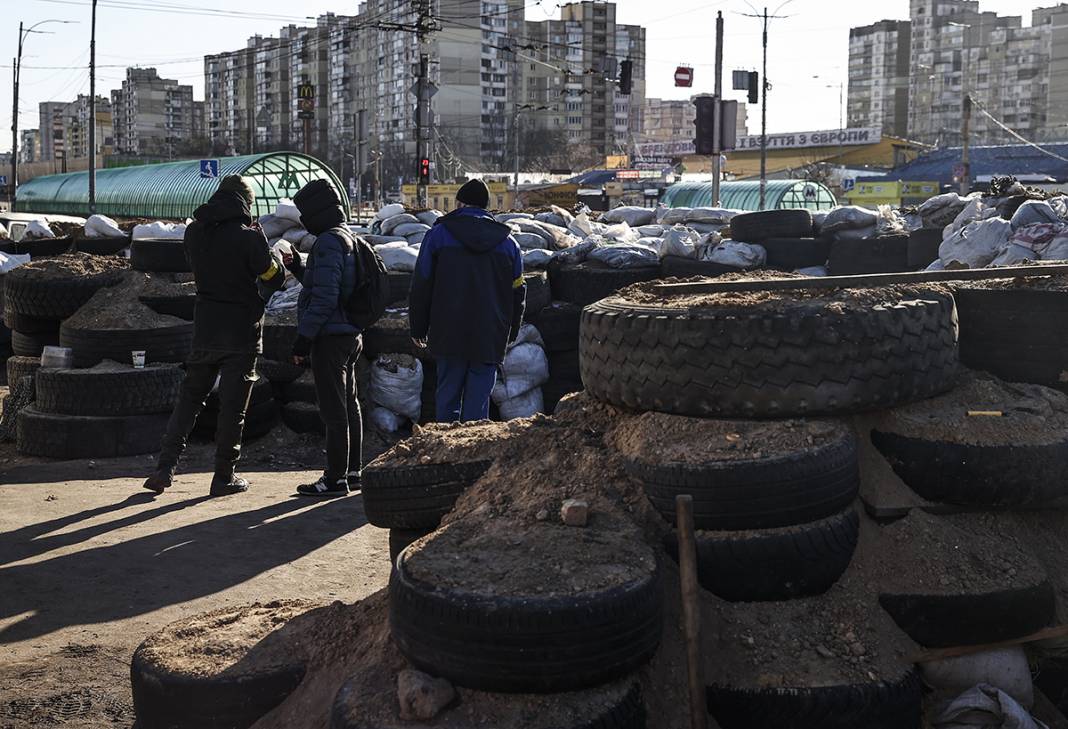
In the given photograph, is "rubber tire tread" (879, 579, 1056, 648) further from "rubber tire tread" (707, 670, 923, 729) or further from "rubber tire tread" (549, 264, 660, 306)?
"rubber tire tread" (549, 264, 660, 306)

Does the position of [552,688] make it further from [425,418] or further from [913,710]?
[425,418]

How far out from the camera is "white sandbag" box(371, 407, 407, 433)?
28.0ft

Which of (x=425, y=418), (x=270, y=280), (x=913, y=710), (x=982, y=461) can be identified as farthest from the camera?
(x=425, y=418)

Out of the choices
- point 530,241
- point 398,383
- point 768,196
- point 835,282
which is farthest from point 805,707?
point 768,196

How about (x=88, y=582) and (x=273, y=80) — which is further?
(x=273, y=80)

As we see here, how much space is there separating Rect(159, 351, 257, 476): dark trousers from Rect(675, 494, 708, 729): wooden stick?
4.09m

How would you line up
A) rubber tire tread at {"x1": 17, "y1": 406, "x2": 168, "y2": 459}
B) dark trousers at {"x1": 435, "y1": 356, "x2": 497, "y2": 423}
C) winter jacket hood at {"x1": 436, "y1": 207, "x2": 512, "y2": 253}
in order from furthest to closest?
rubber tire tread at {"x1": 17, "y1": 406, "x2": 168, "y2": 459}
dark trousers at {"x1": 435, "y1": 356, "x2": 497, "y2": 423}
winter jacket hood at {"x1": 436, "y1": 207, "x2": 512, "y2": 253}

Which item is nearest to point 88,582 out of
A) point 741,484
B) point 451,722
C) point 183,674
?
point 183,674

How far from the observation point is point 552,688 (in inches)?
106

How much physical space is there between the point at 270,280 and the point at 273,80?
108 meters

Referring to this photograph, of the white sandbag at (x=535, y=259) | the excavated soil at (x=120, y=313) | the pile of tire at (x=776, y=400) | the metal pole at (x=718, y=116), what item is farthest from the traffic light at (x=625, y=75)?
the pile of tire at (x=776, y=400)

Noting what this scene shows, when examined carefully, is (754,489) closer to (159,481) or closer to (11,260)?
(159,481)

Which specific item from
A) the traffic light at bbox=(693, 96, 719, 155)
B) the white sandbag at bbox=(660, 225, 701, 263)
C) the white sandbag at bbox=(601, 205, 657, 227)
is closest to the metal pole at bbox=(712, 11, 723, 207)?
the traffic light at bbox=(693, 96, 719, 155)

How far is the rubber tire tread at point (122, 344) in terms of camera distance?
8062 millimetres
